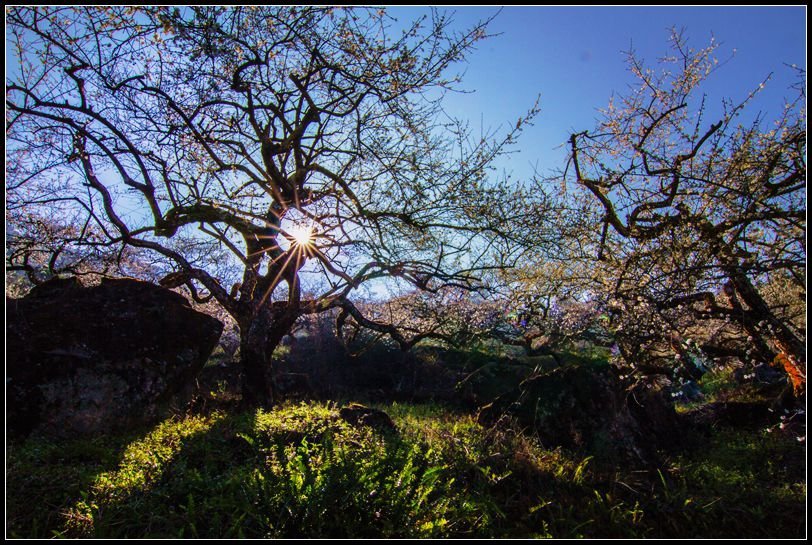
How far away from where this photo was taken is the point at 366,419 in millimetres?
7055

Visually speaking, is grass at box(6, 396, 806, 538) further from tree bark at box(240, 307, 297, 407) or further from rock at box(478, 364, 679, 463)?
tree bark at box(240, 307, 297, 407)

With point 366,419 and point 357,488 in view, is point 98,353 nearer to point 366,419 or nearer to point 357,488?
point 366,419

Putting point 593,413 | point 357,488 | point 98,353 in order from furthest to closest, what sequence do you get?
point 593,413, point 98,353, point 357,488

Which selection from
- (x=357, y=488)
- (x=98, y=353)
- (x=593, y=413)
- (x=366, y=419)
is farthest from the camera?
(x=593, y=413)

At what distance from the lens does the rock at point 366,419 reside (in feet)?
22.5

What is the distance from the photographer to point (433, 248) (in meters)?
8.32

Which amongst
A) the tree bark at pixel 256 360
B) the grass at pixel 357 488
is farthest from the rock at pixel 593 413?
the tree bark at pixel 256 360

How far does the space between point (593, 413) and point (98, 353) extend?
893 centimetres

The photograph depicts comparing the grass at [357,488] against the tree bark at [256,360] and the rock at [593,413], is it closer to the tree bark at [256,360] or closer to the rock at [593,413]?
the rock at [593,413]

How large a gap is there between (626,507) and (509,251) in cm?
404

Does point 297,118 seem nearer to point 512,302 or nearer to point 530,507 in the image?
point 512,302

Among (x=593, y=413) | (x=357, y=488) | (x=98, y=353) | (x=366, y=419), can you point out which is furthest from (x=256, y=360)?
(x=593, y=413)

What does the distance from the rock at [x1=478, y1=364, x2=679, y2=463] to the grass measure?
28.3 inches

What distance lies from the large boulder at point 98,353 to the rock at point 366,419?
330cm
